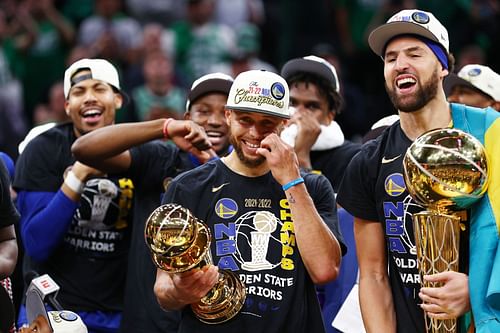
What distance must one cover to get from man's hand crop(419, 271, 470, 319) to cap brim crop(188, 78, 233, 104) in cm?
223

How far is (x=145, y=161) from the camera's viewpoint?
6246mm

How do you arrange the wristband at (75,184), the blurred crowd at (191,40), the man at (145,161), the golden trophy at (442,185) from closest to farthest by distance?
the golden trophy at (442,185), the man at (145,161), the wristband at (75,184), the blurred crowd at (191,40)

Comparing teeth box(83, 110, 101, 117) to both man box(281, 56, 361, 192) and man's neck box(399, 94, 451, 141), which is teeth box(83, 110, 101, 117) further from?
man's neck box(399, 94, 451, 141)

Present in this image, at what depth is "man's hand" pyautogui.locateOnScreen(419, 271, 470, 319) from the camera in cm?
466

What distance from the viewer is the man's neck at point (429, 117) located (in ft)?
17.0

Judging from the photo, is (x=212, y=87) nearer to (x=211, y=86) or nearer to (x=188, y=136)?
(x=211, y=86)

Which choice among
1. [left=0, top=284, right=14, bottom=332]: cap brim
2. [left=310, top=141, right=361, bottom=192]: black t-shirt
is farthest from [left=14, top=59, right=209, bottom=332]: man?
[left=310, top=141, right=361, bottom=192]: black t-shirt

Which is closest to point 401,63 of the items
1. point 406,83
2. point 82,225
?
point 406,83

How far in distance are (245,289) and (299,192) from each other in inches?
20.9

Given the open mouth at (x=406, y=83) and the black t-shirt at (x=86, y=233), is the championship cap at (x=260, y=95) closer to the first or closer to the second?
the open mouth at (x=406, y=83)

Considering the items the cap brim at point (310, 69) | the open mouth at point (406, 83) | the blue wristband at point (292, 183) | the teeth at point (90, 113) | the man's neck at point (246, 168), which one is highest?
the cap brim at point (310, 69)

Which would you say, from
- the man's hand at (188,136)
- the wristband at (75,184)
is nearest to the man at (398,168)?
the man's hand at (188,136)

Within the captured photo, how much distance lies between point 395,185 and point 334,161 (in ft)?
5.99

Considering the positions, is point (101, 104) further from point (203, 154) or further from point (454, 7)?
point (454, 7)
